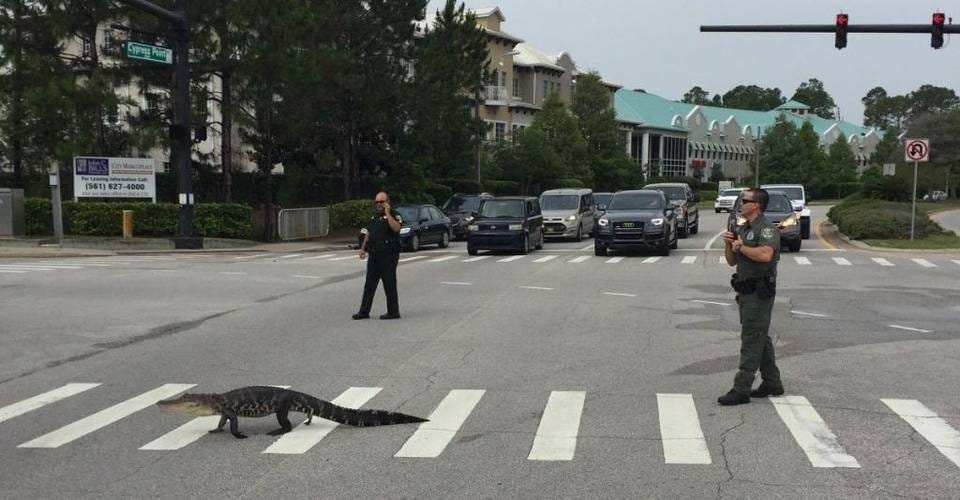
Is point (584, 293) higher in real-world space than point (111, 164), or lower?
lower

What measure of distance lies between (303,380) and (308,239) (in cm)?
2478

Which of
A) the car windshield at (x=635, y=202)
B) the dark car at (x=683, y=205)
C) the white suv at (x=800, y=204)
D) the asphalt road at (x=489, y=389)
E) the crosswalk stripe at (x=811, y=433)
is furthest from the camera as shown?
the dark car at (x=683, y=205)

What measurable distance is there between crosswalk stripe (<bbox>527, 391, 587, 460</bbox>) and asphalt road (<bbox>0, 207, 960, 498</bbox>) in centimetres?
3

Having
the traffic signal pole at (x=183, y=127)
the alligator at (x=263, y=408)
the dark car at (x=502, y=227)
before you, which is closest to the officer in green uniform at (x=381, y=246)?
the alligator at (x=263, y=408)

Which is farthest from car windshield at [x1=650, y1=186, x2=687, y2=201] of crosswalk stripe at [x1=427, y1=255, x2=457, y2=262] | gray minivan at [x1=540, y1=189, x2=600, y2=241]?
crosswalk stripe at [x1=427, y1=255, x2=457, y2=262]

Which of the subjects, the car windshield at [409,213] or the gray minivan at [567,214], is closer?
the car windshield at [409,213]

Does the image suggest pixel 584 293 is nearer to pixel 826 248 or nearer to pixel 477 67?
pixel 826 248

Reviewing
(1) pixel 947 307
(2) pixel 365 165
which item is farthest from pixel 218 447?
(2) pixel 365 165

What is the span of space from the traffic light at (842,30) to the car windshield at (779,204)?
5078 millimetres

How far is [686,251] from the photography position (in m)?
26.6

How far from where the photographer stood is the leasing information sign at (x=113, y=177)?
1127 inches

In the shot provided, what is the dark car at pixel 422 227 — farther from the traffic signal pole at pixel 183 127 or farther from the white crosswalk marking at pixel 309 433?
the white crosswalk marking at pixel 309 433

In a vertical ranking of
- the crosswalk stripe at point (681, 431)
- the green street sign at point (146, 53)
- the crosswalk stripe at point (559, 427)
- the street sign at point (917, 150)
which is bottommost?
the crosswalk stripe at point (559, 427)

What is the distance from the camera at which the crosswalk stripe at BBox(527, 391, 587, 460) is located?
6146mm
